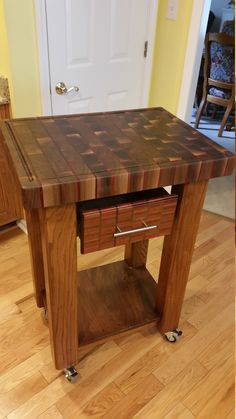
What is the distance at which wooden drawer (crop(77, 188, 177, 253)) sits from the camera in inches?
36.9

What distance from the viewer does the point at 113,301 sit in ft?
4.61

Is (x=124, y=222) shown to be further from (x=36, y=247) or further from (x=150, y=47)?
(x=150, y=47)

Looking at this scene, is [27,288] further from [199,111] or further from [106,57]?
[199,111]

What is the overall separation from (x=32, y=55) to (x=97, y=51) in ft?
1.29

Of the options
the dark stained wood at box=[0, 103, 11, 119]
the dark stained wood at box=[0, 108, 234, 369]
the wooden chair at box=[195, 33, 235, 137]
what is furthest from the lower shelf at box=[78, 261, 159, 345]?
the wooden chair at box=[195, 33, 235, 137]

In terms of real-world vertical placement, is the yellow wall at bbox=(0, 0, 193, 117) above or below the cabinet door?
above

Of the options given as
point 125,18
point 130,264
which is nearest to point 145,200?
point 130,264

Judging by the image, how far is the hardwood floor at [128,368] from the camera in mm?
1200

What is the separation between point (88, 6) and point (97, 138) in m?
1.00

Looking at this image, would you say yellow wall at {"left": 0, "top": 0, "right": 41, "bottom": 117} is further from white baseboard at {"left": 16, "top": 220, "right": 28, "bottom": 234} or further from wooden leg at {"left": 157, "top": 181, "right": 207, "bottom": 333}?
wooden leg at {"left": 157, "top": 181, "right": 207, "bottom": 333}

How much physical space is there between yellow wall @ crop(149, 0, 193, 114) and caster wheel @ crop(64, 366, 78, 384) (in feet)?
5.19

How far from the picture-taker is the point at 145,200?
98 cm

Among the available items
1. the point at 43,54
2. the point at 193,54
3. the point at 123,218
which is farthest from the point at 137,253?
the point at 193,54

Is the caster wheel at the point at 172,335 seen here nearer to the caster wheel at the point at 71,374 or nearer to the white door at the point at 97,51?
the caster wheel at the point at 71,374
